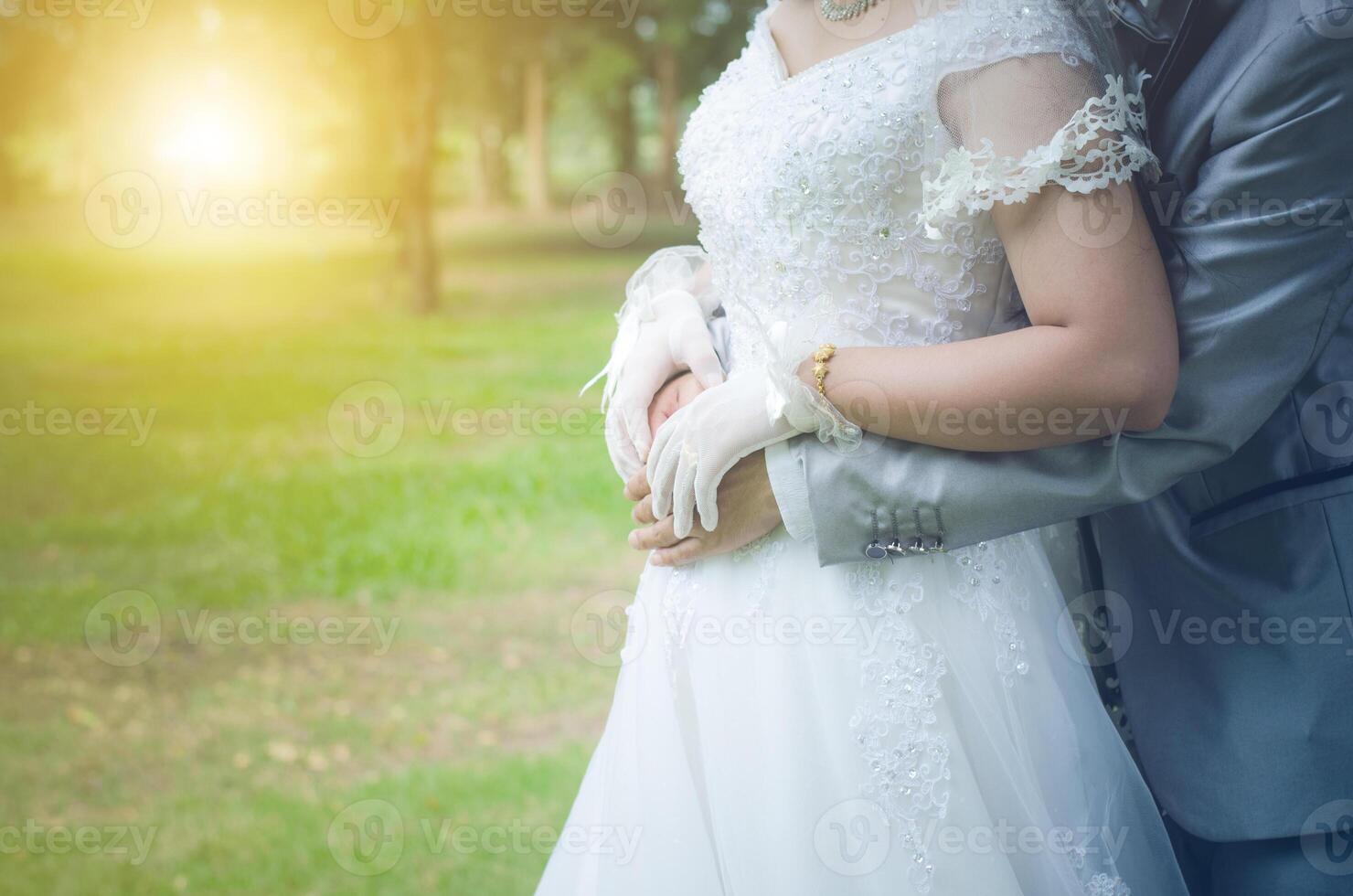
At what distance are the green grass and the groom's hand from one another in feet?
6.45

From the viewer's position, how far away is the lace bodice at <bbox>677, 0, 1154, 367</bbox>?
1.30m

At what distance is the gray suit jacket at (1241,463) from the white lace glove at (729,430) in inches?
1.7

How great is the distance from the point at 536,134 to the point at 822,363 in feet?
86.2

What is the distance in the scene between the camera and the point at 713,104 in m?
1.63

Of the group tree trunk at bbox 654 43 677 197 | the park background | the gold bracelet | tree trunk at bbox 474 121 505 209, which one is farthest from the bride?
tree trunk at bbox 474 121 505 209

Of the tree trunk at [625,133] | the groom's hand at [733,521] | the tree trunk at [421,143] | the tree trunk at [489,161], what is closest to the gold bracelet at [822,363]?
the groom's hand at [733,521]

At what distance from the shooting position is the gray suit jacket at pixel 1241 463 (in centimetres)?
129

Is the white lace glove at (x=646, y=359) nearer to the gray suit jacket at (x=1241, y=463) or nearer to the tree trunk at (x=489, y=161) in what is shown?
the gray suit jacket at (x=1241, y=463)

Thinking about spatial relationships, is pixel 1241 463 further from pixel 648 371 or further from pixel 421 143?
pixel 421 143

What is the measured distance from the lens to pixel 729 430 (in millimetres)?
1449

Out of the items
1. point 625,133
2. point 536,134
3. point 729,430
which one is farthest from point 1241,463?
point 625,133

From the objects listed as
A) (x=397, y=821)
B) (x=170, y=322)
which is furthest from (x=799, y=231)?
(x=170, y=322)

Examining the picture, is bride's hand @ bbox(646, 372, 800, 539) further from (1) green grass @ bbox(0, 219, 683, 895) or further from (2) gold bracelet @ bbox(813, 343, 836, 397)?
(1) green grass @ bbox(0, 219, 683, 895)

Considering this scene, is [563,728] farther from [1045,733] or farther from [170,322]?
[170,322]
